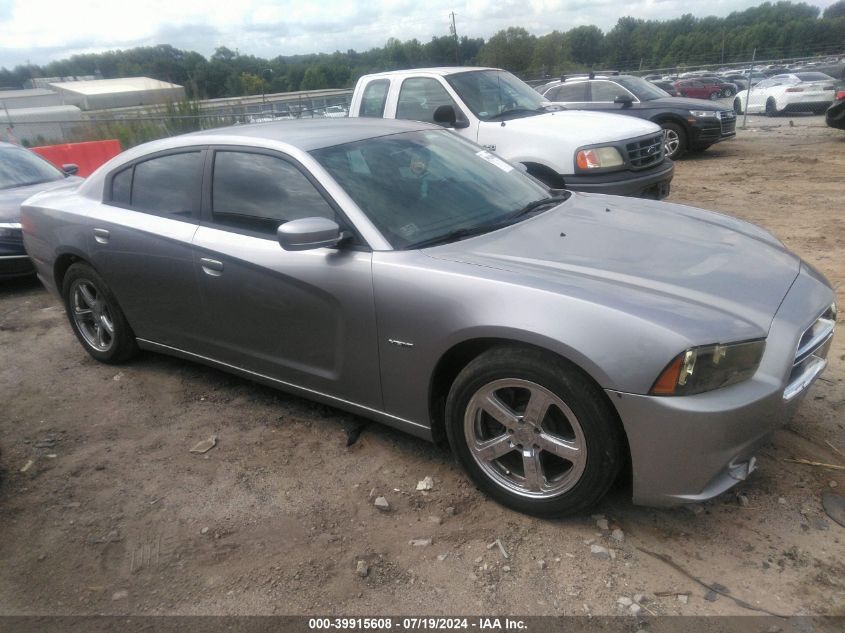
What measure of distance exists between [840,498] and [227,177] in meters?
3.36

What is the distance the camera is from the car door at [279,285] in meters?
3.07

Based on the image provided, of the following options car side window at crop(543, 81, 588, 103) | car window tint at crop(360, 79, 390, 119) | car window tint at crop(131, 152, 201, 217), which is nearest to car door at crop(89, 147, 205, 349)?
car window tint at crop(131, 152, 201, 217)

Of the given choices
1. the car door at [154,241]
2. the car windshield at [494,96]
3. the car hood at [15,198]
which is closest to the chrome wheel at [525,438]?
the car door at [154,241]

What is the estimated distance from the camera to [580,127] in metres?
6.78

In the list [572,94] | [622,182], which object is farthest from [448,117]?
[572,94]

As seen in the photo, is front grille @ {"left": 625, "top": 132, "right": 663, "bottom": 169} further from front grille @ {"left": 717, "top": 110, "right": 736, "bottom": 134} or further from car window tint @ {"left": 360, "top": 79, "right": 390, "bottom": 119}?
front grille @ {"left": 717, "top": 110, "right": 736, "bottom": 134}

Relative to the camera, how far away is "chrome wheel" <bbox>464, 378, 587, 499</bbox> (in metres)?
2.58

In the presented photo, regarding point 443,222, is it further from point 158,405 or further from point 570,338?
point 158,405

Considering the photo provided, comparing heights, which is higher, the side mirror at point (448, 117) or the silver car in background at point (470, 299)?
the side mirror at point (448, 117)

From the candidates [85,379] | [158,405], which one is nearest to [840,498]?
[158,405]

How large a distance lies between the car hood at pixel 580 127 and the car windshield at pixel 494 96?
0.24m

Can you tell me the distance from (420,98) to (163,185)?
13.5 ft

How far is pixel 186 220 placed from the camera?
12.3 ft

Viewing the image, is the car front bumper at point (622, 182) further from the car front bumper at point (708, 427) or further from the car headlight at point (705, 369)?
the car headlight at point (705, 369)
